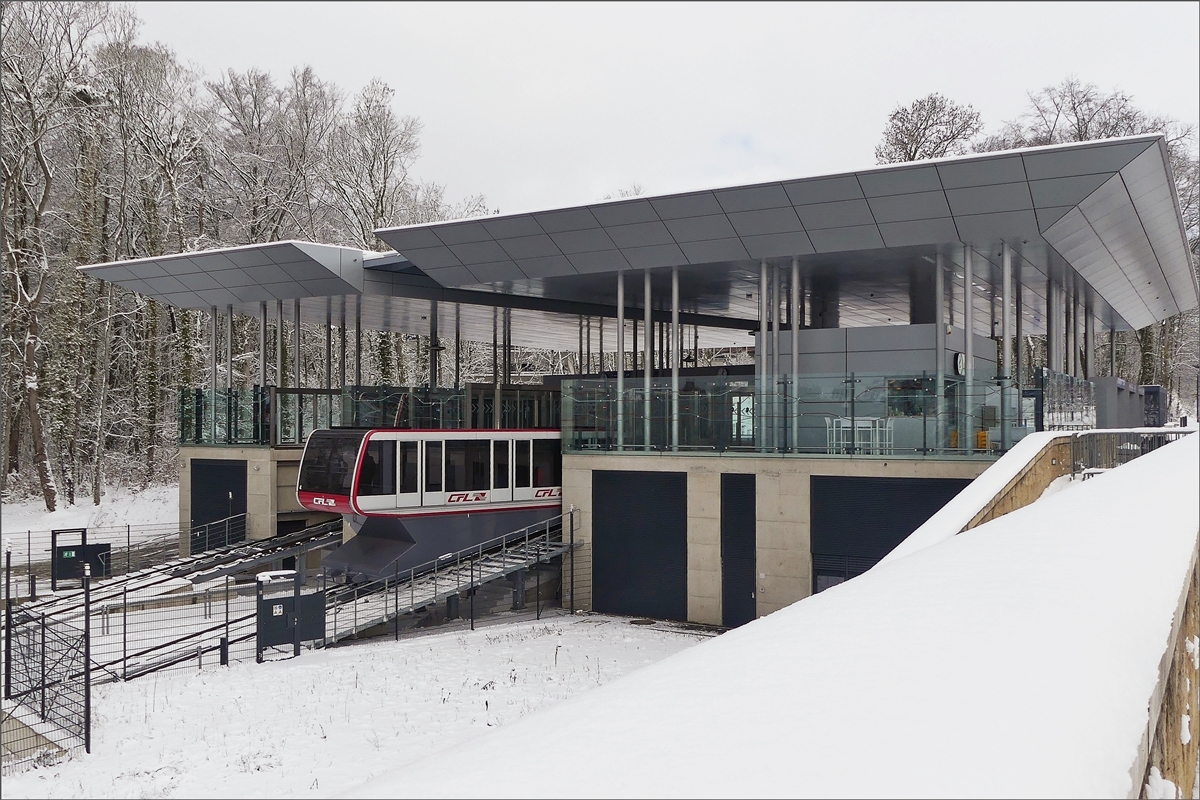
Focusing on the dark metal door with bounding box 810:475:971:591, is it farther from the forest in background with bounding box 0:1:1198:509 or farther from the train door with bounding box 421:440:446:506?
the forest in background with bounding box 0:1:1198:509

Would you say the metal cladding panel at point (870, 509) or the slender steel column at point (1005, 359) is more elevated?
the slender steel column at point (1005, 359)

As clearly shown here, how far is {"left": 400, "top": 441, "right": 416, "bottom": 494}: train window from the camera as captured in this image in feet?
73.2

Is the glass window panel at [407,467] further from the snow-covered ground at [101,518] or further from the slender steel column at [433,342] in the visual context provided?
the snow-covered ground at [101,518]

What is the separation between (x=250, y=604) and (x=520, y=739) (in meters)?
22.3

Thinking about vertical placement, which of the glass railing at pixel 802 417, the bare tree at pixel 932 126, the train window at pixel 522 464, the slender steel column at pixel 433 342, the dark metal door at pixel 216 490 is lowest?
the dark metal door at pixel 216 490

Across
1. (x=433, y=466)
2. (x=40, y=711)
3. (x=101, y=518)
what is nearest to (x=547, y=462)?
(x=433, y=466)

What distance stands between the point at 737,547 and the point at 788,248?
6.95m

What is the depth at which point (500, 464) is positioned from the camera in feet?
79.0

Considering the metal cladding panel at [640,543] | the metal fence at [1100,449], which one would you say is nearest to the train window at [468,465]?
the metal cladding panel at [640,543]

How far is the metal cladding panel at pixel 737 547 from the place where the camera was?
20.3 metres

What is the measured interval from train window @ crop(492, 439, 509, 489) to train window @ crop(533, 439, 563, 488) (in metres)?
0.95

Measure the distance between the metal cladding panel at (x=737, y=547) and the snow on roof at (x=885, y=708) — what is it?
15579 mm

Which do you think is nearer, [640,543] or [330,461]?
[640,543]

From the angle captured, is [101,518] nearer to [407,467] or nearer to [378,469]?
[378,469]
